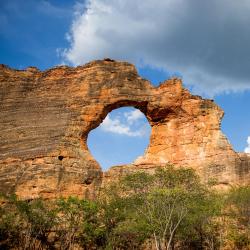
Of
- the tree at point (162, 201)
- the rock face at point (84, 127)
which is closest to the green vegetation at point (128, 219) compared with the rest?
the tree at point (162, 201)

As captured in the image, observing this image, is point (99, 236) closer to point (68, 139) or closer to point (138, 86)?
→ point (68, 139)

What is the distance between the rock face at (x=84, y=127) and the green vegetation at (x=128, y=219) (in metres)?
4.21

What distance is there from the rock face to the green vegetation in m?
4.21

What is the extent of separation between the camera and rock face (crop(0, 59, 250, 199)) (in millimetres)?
46531

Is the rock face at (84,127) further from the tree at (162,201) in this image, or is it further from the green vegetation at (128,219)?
the tree at (162,201)

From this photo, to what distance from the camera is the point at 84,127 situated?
5069 centimetres

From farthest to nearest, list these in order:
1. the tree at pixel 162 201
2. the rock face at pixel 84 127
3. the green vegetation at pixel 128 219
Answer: the rock face at pixel 84 127, the green vegetation at pixel 128 219, the tree at pixel 162 201

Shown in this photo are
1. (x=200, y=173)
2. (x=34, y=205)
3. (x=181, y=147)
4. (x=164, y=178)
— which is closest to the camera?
(x=164, y=178)

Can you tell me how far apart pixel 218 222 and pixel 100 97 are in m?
19.8

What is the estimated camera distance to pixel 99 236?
40281 mm

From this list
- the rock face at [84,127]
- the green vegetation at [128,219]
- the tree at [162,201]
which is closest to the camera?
the tree at [162,201]

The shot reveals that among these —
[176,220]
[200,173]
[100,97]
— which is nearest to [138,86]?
[100,97]

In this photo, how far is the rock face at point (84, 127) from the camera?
46531 mm

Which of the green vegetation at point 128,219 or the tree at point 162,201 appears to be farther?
the green vegetation at point 128,219
